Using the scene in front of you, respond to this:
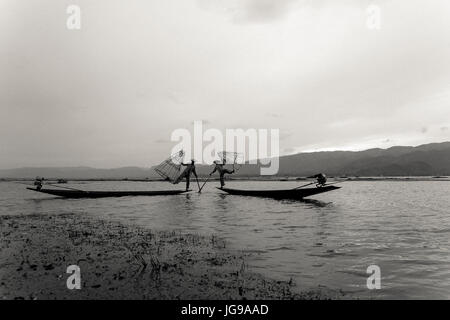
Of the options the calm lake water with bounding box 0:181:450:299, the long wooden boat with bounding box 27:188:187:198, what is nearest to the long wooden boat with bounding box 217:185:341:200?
the calm lake water with bounding box 0:181:450:299

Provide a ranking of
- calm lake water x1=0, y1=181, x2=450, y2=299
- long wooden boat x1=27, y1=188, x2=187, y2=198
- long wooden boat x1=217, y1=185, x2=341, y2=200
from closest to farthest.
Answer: calm lake water x1=0, y1=181, x2=450, y2=299
long wooden boat x1=217, y1=185, x2=341, y2=200
long wooden boat x1=27, y1=188, x2=187, y2=198

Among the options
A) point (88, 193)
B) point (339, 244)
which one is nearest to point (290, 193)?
point (339, 244)

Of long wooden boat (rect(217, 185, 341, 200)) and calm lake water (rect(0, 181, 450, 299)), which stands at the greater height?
long wooden boat (rect(217, 185, 341, 200))

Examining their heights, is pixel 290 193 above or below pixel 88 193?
above

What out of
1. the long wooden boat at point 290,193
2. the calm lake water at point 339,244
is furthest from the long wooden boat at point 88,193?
the calm lake water at point 339,244

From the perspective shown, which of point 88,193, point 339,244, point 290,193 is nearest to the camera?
point 339,244

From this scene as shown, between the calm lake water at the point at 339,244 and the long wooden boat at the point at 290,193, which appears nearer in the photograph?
the calm lake water at the point at 339,244

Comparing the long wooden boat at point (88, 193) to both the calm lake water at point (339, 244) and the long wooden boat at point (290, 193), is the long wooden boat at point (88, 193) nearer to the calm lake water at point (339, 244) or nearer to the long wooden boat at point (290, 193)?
the long wooden boat at point (290, 193)

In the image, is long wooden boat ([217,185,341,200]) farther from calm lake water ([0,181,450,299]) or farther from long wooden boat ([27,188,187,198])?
long wooden boat ([27,188,187,198])

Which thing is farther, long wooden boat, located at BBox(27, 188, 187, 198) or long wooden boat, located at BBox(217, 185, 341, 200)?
long wooden boat, located at BBox(27, 188, 187, 198)

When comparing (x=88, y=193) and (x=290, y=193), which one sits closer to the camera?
(x=290, y=193)

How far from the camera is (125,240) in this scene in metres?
15.8

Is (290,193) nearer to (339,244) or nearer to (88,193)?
(339,244)
